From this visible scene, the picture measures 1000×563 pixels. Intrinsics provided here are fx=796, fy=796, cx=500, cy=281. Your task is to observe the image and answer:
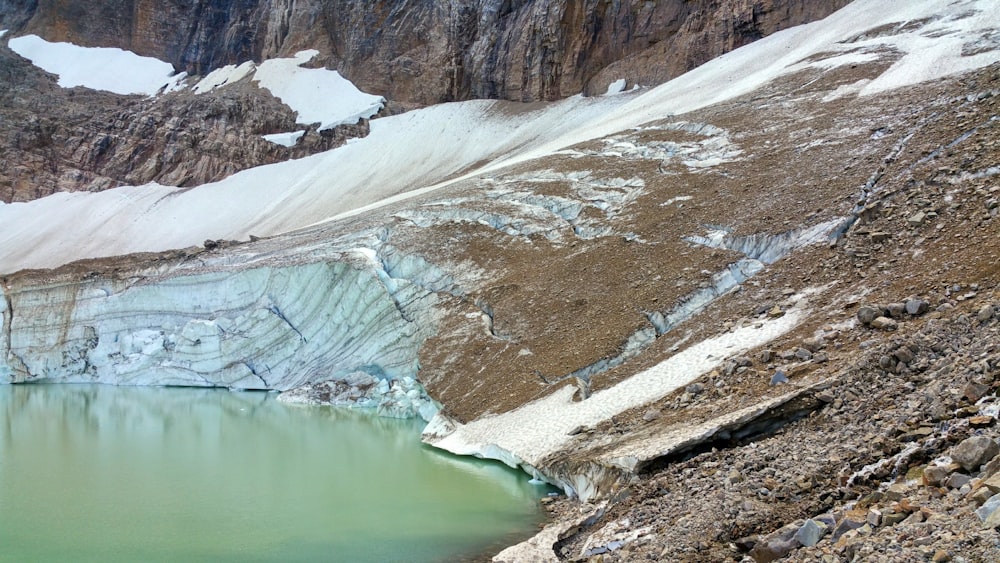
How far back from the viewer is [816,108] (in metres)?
28.6

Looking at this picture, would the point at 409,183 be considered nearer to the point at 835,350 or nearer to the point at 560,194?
the point at 560,194

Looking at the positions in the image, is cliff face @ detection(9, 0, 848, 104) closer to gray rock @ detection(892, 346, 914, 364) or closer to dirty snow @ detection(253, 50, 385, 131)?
dirty snow @ detection(253, 50, 385, 131)

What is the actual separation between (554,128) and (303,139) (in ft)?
71.0

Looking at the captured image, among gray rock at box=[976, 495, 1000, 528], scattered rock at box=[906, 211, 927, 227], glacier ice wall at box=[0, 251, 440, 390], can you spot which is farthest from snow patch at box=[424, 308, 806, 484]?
gray rock at box=[976, 495, 1000, 528]

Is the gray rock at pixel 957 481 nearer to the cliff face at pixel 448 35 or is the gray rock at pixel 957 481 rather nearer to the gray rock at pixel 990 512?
the gray rock at pixel 990 512

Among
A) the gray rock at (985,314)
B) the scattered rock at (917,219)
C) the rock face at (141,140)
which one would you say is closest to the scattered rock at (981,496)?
the gray rock at (985,314)

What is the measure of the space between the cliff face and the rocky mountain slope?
6.65 meters

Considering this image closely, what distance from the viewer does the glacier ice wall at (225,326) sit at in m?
26.5

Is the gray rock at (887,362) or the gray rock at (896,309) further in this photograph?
the gray rock at (896,309)

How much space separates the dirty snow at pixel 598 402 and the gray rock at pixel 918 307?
2632 millimetres

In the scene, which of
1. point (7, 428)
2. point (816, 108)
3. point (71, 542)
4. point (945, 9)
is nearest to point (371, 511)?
point (71, 542)

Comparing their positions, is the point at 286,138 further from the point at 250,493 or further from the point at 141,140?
the point at 250,493

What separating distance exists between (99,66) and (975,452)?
8432 cm

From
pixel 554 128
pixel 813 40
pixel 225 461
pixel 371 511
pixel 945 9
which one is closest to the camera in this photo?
pixel 371 511
